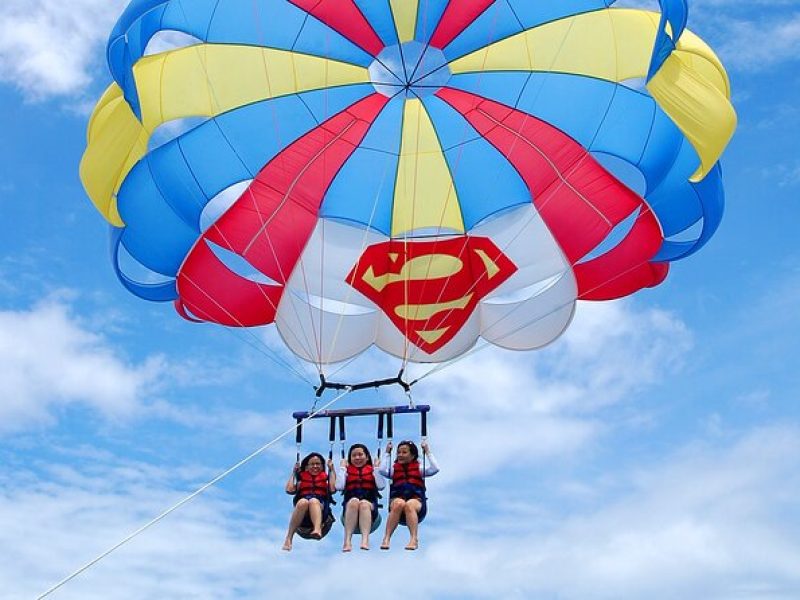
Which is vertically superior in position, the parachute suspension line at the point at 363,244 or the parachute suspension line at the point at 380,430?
the parachute suspension line at the point at 363,244

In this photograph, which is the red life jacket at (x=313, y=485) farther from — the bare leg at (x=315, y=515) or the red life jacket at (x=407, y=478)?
the red life jacket at (x=407, y=478)

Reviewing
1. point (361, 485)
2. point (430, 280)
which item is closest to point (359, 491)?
point (361, 485)

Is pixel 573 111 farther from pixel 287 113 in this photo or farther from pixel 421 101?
pixel 287 113

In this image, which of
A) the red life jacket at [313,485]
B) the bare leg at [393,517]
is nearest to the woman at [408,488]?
the bare leg at [393,517]

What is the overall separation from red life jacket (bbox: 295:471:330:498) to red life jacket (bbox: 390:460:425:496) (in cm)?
50

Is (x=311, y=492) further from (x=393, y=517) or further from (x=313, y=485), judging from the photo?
(x=393, y=517)

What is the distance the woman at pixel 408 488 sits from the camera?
28.6 feet

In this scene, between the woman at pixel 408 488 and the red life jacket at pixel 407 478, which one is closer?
the woman at pixel 408 488

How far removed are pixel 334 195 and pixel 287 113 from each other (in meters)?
0.78

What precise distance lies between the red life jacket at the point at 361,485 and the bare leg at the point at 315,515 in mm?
239

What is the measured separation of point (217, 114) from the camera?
9.55m

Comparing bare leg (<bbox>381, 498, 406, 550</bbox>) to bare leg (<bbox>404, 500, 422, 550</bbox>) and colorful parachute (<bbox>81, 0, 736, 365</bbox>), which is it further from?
colorful parachute (<bbox>81, 0, 736, 365</bbox>)

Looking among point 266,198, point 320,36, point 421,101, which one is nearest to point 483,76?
point 421,101

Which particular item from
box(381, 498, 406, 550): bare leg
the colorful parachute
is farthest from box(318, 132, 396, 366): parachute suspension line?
box(381, 498, 406, 550): bare leg
